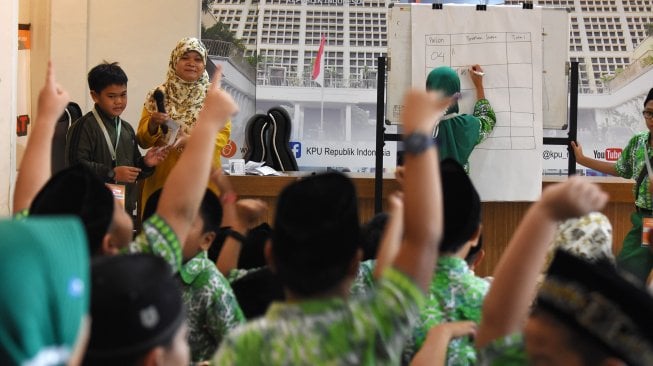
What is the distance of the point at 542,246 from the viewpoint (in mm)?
1579

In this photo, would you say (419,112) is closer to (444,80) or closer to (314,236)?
(314,236)

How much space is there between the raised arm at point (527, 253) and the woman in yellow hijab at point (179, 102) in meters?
3.52

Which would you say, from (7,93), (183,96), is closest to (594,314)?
(183,96)

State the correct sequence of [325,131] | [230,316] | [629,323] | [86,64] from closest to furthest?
1. [629,323]
2. [230,316]
3. [86,64]
4. [325,131]

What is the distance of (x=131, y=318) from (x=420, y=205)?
19.3 inches

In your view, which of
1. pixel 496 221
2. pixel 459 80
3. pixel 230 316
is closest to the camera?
pixel 230 316

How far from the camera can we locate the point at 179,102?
520 centimetres

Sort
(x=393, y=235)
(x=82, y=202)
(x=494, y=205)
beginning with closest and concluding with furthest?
(x=393, y=235), (x=82, y=202), (x=494, y=205)

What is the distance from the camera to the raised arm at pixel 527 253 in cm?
150

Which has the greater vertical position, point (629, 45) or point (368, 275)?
point (629, 45)

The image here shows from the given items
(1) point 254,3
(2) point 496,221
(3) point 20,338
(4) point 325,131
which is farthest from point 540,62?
(3) point 20,338

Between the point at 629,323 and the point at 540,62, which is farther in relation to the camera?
the point at 540,62

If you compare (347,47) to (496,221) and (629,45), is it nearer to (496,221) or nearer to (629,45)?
(629,45)

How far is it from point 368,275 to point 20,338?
1416mm
